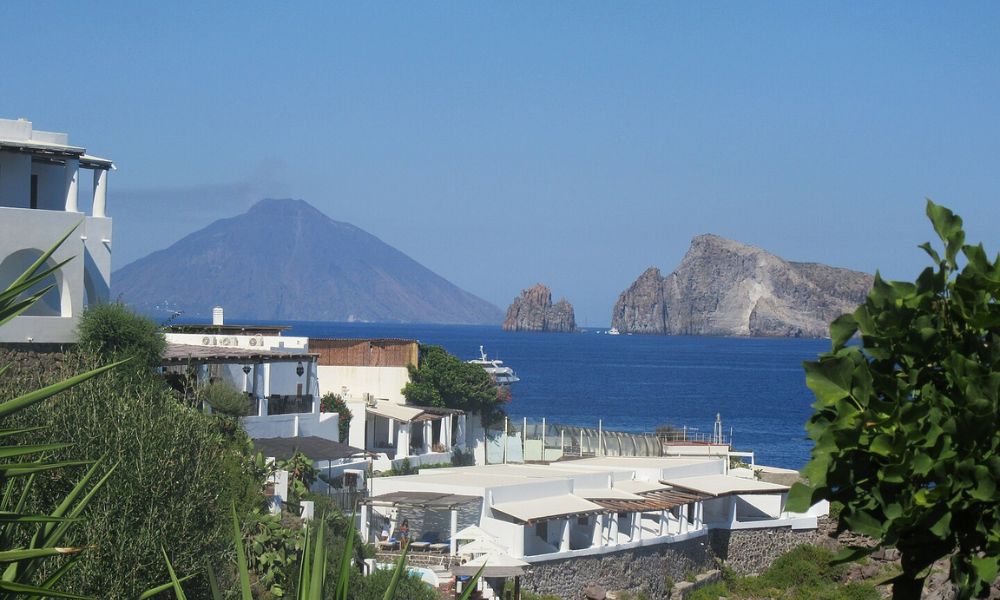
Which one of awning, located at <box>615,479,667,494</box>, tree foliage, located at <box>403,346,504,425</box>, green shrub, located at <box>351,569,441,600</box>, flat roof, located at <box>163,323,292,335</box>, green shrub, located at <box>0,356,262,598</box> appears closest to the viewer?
green shrub, located at <box>0,356,262,598</box>

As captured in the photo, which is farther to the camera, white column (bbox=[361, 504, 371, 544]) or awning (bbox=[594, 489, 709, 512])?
awning (bbox=[594, 489, 709, 512])

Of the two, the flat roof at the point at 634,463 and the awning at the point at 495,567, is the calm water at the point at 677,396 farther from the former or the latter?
the awning at the point at 495,567

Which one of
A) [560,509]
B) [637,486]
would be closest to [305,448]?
[560,509]

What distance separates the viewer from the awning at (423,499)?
81.7 ft

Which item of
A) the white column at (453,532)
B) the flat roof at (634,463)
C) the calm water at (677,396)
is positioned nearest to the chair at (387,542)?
the white column at (453,532)

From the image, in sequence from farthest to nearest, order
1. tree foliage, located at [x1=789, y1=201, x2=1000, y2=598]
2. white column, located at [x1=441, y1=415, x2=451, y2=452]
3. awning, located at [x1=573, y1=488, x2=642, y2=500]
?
white column, located at [x1=441, y1=415, x2=451, y2=452], awning, located at [x1=573, y1=488, x2=642, y2=500], tree foliage, located at [x1=789, y1=201, x2=1000, y2=598]

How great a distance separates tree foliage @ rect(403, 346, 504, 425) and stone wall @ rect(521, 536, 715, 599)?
14.7m

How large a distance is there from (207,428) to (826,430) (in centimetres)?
1597

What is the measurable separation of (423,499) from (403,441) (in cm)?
1073

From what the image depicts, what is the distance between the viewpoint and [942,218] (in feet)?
15.6

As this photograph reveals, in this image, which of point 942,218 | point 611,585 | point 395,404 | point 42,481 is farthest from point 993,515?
point 395,404

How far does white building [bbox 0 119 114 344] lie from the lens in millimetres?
22375

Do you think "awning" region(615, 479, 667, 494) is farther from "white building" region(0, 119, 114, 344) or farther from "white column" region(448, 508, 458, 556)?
"white building" region(0, 119, 114, 344)

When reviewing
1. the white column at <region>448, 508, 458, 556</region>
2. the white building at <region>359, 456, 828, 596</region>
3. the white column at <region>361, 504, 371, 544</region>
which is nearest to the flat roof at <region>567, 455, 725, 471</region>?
the white building at <region>359, 456, 828, 596</region>
